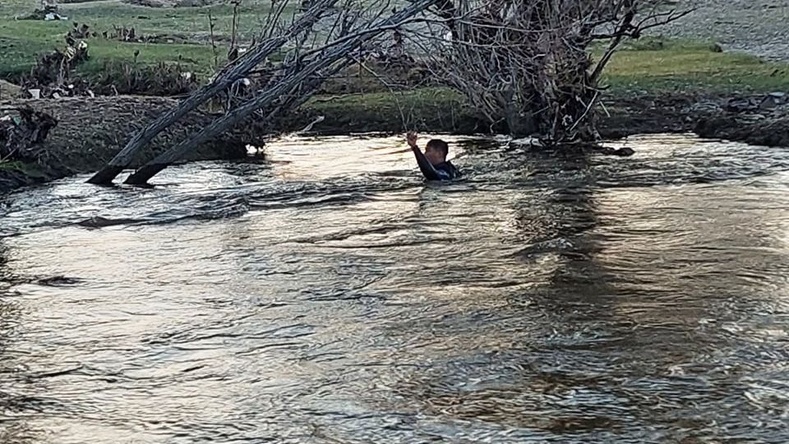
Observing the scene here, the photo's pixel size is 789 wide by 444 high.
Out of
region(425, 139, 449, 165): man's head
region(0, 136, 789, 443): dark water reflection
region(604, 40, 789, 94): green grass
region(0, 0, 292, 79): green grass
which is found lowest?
region(0, 136, 789, 443): dark water reflection

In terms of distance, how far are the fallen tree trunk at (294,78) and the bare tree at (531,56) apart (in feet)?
1.24

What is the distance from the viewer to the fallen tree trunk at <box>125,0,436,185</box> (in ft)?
54.9

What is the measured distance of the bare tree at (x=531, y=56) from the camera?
18641 millimetres

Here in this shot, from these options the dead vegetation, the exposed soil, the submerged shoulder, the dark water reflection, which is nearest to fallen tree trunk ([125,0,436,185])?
the dark water reflection

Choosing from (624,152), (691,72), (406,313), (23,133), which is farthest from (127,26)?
(406,313)

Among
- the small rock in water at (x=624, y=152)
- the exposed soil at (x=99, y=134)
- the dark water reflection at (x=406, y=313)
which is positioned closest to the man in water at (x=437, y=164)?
the dark water reflection at (x=406, y=313)

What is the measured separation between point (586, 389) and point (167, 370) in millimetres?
3015

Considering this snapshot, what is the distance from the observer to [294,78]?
57.7ft

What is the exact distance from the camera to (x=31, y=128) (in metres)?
19.7

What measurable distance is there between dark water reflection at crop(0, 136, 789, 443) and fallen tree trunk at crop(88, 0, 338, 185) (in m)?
1.01

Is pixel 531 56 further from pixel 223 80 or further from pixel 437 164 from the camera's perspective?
pixel 223 80

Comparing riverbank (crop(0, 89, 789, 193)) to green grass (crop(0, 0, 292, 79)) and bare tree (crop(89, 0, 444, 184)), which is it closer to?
bare tree (crop(89, 0, 444, 184))

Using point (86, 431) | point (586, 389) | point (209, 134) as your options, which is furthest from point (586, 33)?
point (86, 431)

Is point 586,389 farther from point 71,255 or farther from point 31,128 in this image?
point 31,128
